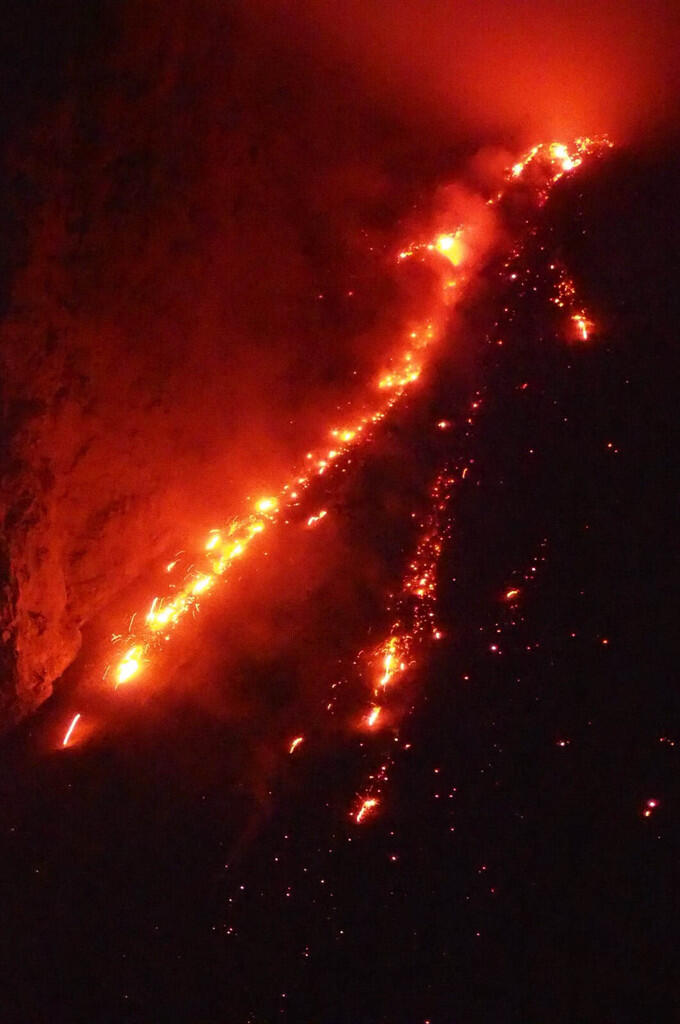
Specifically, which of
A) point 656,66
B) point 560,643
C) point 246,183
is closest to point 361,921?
point 560,643

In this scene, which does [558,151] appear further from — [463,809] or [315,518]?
[463,809]

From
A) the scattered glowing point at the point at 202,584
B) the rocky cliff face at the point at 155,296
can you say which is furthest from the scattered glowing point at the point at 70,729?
the scattered glowing point at the point at 202,584

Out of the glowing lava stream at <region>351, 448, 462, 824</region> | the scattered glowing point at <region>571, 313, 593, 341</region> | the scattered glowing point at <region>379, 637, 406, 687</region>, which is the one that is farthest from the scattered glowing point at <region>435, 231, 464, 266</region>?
the scattered glowing point at <region>379, 637, 406, 687</region>

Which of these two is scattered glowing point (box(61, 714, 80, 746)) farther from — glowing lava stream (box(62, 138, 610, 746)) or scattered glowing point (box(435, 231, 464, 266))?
scattered glowing point (box(435, 231, 464, 266))

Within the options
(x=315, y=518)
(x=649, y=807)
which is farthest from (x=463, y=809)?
(x=315, y=518)

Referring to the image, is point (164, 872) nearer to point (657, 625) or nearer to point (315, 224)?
point (657, 625)

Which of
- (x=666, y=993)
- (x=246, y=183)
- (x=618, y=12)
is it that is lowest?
(x=666, y=993)
